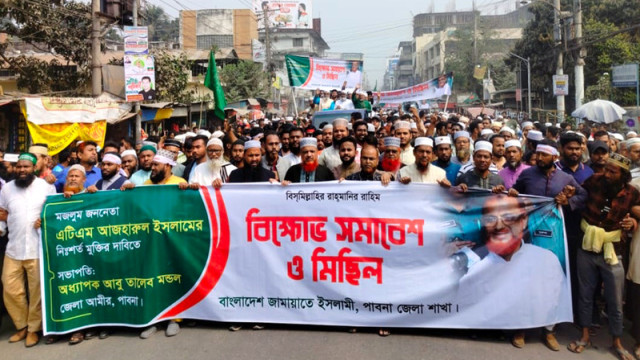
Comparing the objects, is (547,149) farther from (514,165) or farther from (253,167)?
(253,167)

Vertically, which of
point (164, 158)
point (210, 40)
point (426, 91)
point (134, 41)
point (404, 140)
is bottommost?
point (164, 158)

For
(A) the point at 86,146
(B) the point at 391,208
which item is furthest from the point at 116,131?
(B) the point at 391,208

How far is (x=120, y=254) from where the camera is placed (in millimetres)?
5480

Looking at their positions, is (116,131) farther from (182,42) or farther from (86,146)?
(182,42)

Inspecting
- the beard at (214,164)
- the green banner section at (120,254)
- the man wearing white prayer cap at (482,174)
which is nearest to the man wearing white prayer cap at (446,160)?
the man wearing white prayer cap at (482,174)

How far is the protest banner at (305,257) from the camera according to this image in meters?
4.97

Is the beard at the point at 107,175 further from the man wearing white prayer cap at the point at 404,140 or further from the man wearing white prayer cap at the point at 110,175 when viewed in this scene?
the man wearing white prayer cap at the point at 404,140

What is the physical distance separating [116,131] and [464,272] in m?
13.8

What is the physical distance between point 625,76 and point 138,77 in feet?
62.9

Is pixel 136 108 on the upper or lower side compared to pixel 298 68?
lower

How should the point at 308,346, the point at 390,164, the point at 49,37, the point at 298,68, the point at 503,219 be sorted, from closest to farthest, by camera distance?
the point at 308,346 < the point at 503,219 < the point at 390,164 < the point at 298,68 < the point at 49,37

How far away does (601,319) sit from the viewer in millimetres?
5551

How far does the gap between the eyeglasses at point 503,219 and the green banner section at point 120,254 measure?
2.66 metres

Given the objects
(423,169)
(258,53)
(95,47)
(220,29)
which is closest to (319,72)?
(95,47)
